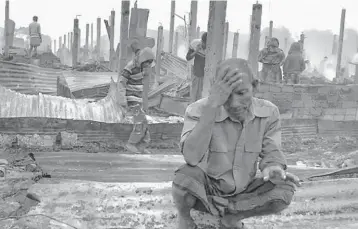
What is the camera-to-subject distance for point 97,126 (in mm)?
7391

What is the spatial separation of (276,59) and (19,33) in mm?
40304

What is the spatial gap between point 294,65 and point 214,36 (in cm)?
654

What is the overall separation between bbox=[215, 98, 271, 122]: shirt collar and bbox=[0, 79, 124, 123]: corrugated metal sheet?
473cm

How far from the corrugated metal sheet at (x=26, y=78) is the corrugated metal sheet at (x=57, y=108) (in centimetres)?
267

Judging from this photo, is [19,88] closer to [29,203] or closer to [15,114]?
[15,114]

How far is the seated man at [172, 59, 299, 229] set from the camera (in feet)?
9.27

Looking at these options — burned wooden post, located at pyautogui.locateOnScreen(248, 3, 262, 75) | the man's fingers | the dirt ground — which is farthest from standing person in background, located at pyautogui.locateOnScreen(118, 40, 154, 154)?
the man's fingers

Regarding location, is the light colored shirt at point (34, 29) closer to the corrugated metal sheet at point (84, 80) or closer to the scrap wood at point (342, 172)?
the corrugated metal sheet at point (84, 80)

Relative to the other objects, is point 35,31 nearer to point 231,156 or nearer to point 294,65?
point 294,65

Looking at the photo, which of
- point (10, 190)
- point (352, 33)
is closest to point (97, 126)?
point (10, 190)

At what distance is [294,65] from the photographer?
469 inches

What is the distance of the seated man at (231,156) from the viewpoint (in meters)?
2.82

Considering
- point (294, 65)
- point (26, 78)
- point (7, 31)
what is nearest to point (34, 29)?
point (7, 31)

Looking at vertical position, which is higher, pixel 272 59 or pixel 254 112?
pixel 272 59
